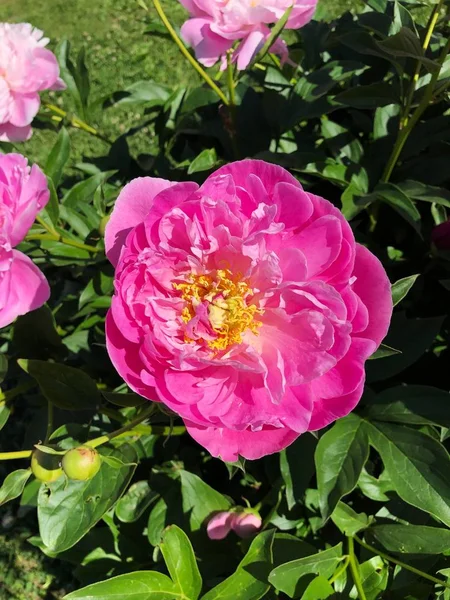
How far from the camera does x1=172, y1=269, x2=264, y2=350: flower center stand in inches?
36.0

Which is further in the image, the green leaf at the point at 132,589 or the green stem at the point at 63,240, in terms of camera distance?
the green stem at the point at 63,240

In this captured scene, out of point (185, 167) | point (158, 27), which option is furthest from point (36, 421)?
point (158, 27)

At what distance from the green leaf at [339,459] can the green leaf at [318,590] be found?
0.33 feet

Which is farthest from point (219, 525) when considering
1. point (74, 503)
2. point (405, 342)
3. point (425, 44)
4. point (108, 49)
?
point (108, 49)

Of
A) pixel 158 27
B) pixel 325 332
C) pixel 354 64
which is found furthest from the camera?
pixel 158 27

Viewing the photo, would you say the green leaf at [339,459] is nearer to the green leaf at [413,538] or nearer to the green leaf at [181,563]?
the green leaf at [413,538]

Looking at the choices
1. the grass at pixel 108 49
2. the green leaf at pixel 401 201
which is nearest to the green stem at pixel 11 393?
the green leaf at pixel 401 201

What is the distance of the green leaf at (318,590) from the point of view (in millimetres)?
953

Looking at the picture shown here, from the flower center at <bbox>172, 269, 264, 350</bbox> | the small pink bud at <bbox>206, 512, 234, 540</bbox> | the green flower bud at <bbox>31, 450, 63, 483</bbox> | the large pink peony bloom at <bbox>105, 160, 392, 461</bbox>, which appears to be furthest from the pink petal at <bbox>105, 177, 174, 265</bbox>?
the small pink bud at <bbox>206, 512, 234, 540</bbox>

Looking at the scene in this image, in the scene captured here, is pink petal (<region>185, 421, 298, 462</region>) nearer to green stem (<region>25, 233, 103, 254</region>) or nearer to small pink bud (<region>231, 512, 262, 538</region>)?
small pink bud (<region>231, 512, 262, 538</region>)

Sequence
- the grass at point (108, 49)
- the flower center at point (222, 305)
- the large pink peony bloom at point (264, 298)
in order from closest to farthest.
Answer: the large pink peony bloom at point (264, 298) < the flower center at point (222, 305) < the grass at point (108, 49)

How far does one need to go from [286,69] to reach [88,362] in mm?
948

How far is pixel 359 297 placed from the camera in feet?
2.72

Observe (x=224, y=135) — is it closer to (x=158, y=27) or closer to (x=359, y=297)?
(x=158, y=27)
